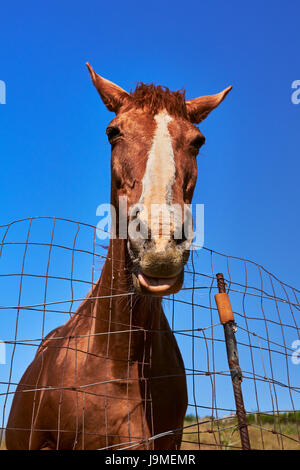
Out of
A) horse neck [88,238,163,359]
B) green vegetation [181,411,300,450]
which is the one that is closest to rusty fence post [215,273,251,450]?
green vegetation [181,411,300,450]

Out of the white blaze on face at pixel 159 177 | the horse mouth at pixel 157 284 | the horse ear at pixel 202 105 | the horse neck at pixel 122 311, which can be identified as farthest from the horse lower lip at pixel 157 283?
the horse ear at pixel 202 105

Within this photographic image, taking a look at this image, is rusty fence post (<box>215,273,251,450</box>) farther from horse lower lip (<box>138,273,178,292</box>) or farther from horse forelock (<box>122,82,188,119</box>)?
horse forelock (<box>122,82,188,119</box>)

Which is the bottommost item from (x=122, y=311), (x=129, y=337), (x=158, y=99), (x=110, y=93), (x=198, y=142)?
(x=129, y=337)

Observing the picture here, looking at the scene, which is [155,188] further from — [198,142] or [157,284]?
[198,142]

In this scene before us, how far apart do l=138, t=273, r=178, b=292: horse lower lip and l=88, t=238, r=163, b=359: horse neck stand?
0.72 m

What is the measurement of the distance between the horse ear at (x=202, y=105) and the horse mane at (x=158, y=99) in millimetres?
395

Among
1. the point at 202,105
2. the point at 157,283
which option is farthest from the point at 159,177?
the point at 202,105

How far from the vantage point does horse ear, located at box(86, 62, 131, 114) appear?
14.1ft

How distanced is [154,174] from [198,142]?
3.19 feet

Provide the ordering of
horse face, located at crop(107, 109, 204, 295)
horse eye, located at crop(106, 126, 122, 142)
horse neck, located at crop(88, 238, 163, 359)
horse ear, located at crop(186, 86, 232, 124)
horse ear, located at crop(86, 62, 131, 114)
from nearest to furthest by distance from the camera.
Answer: horse face, located at crop(107, 109, 204, 295)
horse neck, located at crop(88, 238, 163, 359)
horse eye, located at crop(106, 126, 122, 142)
horse ear, located at crop(86, 62, 131, 114)
horse ear, located at crop(186, 86, 232, 124)

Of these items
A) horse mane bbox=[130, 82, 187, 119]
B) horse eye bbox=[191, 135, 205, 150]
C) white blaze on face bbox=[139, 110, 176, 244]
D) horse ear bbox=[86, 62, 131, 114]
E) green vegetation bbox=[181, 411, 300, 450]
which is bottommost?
green vegetation bbox=[181, 411, 300, 450]

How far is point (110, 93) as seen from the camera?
4.38 m

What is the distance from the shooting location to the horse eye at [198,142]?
3.80 m

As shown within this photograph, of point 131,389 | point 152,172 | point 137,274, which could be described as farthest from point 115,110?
point 131,389
